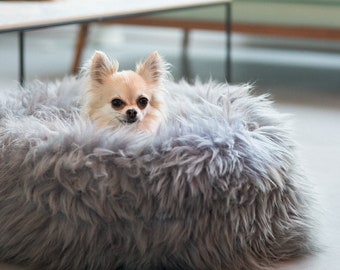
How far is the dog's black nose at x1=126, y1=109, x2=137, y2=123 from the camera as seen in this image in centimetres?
158

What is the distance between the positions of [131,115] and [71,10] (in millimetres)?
842

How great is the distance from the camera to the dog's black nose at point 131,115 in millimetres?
1583

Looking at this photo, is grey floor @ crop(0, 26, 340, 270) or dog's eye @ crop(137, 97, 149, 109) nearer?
dog's eye @ crop(137, 97, 149, 109)

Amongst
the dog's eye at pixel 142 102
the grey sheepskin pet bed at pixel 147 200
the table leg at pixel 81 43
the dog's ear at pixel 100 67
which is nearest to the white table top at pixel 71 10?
the dog's ear at pixel 100 67

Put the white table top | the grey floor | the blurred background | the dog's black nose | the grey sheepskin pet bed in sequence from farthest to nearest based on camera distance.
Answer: the blurred background < the white table top < the grey floor < the dog's black nose < the grey sheepskin pet bed

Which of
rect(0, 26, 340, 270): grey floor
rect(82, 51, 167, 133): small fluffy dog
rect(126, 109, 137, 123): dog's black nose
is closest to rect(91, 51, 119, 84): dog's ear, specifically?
rect(82, 51, 167, 133): small fluffy dog

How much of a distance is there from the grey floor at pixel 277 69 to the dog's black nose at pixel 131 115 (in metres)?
0.43

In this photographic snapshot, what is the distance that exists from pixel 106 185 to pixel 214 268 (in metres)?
0.25

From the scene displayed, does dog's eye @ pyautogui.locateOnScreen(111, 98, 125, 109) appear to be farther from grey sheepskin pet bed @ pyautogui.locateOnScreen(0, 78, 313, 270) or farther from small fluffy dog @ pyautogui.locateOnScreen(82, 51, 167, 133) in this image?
grey sheepskin pet bed @ pyautogui.locateOnScreen(0, 78, 313, 270)

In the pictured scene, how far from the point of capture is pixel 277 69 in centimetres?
374

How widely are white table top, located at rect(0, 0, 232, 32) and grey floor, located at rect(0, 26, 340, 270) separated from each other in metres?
0.38

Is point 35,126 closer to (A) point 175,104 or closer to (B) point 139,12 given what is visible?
(A) point 175,104

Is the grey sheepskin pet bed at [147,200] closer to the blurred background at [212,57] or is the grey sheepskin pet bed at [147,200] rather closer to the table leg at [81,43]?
the blurred background at [212,57]

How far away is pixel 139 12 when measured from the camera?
7.93ft
